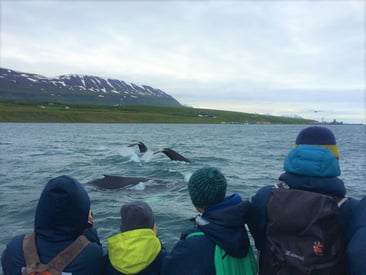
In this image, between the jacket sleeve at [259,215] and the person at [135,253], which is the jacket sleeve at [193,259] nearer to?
the person at [135,253]

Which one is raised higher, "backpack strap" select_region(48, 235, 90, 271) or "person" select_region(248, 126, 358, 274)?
"person" select_region(248, 126, 358, 274)

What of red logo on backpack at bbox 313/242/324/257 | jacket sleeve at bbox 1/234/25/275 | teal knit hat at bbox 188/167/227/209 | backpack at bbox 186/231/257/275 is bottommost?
jacket sleeve at bbox 1/234/25/275

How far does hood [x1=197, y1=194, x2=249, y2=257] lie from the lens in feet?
13.6

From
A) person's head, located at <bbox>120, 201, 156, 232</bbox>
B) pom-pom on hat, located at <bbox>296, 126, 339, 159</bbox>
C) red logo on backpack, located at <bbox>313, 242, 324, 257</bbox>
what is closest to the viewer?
red logo on backpack, located at <bbox>313, 242, 324, 257</bbox>

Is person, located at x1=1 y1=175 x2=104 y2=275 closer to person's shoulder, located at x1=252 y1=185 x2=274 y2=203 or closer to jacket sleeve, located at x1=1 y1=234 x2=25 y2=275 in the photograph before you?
jacket sleeve, located at x1=1 y1=234 x2=25 y2=275

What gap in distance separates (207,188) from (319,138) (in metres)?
1.43

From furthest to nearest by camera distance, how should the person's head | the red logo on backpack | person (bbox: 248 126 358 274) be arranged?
the person's head < person (bbox: 248 126 358 274) < the red logo on backpack

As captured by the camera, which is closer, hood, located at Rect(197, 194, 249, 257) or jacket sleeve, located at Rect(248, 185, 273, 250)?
hood, located at Rect(197, 194, 249, 257)

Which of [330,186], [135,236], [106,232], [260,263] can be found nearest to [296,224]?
[330,186]

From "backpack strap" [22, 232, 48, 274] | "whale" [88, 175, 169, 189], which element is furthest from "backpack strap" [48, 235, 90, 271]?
"whale" [88, 175, 169, 189]

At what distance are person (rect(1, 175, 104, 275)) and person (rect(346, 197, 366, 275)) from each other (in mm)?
2664

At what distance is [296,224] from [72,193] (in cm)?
241

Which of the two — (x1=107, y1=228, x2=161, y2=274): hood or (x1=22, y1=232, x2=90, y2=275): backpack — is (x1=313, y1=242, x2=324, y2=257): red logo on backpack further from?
(x1=22, y1=232, x2=90, y2=275): backpack

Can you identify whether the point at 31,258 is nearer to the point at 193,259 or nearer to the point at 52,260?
the point at 52,260
